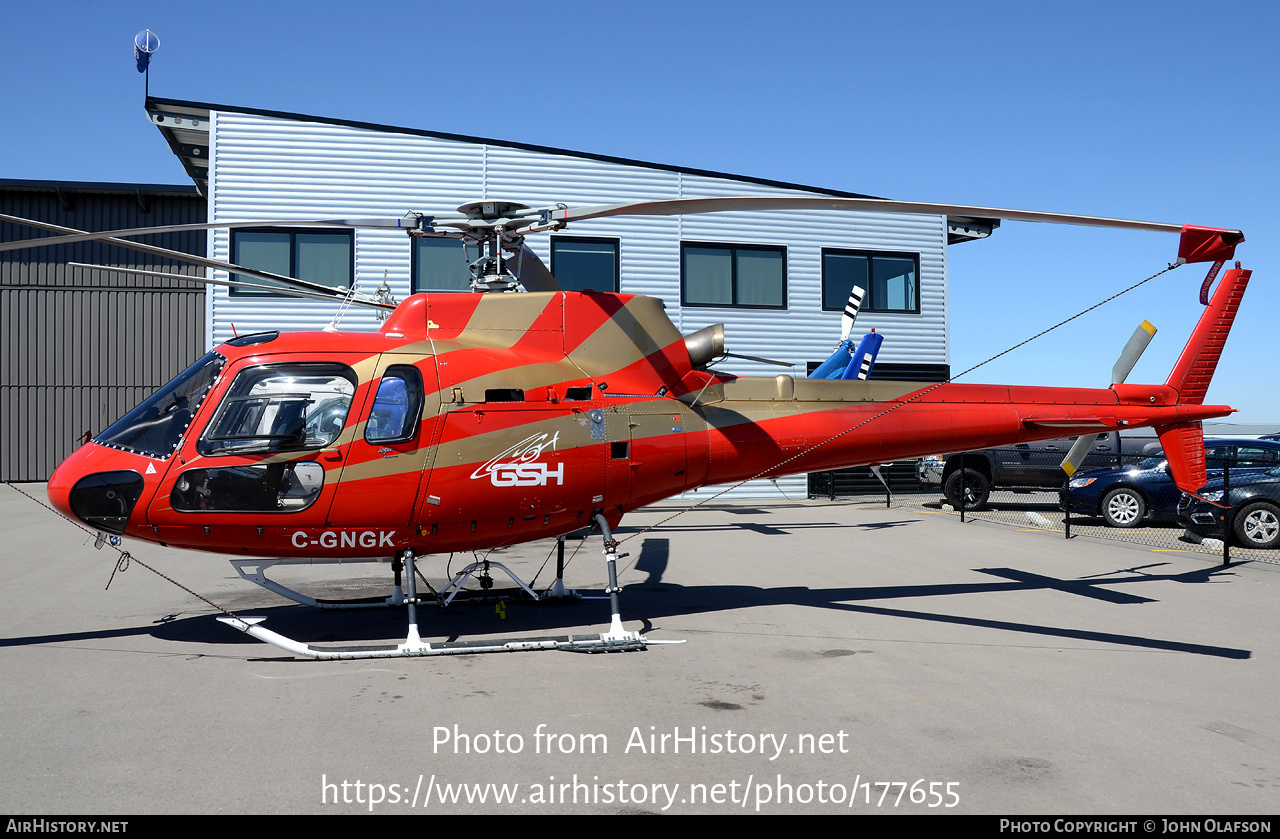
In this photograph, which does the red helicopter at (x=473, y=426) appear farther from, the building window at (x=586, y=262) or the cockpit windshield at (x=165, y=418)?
the building window at (x=586, y=262)

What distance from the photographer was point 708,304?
75.9 feet

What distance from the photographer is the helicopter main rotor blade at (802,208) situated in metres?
6.15

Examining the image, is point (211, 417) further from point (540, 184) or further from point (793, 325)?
point (793, 325)

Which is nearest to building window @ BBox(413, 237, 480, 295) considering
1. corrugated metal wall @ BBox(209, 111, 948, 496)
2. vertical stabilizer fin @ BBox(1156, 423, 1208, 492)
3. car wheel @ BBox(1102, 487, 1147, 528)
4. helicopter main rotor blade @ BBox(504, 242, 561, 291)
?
corrugated metal wall @ BBox(209, 111, 948, 496)

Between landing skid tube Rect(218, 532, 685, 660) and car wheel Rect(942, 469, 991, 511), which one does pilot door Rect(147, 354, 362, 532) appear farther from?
car wheel Rect(942, 469, 991, 511)

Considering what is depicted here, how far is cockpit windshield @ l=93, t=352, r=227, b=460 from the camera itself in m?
6.90

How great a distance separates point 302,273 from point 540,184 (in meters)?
6.28

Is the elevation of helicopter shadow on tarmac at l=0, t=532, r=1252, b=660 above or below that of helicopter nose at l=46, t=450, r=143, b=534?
below

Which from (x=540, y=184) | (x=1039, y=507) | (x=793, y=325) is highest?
(x=540, y=184)

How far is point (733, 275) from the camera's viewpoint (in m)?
23.4

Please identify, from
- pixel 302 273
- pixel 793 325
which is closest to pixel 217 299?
pixel 302 273

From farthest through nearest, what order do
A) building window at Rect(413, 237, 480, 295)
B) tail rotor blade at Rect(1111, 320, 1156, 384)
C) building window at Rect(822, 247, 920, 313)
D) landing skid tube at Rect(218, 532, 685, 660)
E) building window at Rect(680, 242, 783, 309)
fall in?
building window at Rect(822, 247, 920, 313) < building window at Rect(680, 242, 783, 309) < building window at Rect(413, 237, 480, 295) < tail rotor blade at Rect(1111, 320, 1156, 384) < landing skid tube at Rect(218, 532, 685, 660)

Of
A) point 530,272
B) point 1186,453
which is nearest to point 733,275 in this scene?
point 1186,453

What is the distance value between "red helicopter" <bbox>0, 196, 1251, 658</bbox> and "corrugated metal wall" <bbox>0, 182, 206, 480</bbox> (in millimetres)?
23728
